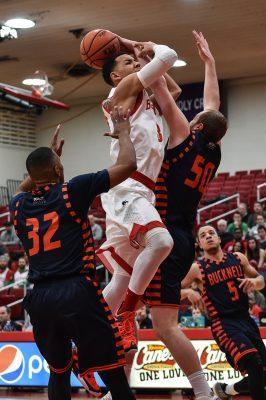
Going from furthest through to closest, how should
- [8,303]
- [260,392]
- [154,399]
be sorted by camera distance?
[8,303], [154,399], [260,392]

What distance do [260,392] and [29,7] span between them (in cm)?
1154

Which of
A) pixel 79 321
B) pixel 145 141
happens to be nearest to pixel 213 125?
pixel 145 141

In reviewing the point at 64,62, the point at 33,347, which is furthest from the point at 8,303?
the point at 64,62

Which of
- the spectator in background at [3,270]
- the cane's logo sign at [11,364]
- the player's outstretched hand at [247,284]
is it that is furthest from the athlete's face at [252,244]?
the player's outstretched hand at [247,284]

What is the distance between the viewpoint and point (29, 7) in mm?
16594

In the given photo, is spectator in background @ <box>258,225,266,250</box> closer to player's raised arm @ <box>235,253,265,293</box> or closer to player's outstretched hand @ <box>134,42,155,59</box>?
player's raised arm @ <box>235,253,265,293</box>

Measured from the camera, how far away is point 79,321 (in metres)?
4.75

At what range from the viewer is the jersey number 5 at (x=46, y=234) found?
488 centimetres

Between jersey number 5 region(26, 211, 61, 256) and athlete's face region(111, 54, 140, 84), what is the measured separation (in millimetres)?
1326

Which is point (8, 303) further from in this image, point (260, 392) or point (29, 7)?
point (260, 392)

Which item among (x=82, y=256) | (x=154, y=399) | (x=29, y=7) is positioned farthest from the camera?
(x=29, y=7)

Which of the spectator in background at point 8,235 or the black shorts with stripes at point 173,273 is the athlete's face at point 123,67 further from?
the spectator in background at point 8,235

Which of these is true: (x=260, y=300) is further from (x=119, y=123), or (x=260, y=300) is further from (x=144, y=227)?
(x=119, y=123)

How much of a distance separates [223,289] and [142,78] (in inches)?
135
